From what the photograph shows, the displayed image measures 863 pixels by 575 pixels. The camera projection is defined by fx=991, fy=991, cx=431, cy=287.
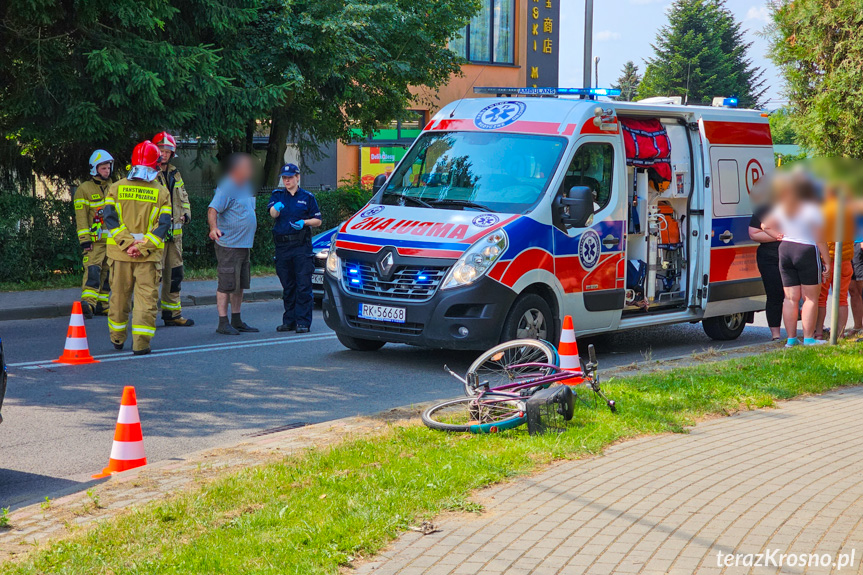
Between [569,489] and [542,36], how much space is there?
107 feet

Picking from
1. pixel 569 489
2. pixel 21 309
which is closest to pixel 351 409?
pixel 569 489

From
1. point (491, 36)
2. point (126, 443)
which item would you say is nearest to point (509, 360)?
point (126, 443)

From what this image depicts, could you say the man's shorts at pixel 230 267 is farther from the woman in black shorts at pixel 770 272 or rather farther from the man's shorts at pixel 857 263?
the man's shorts at pixel 857 263

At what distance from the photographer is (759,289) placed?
11.8 meters

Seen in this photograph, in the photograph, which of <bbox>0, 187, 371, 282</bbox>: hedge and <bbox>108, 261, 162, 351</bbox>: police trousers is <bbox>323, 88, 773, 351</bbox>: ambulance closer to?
<bbox>108, 261, 162, 351</bbox>: police trousers

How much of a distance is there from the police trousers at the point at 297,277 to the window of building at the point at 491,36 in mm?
24161

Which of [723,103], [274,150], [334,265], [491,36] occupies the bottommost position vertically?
[334,265]

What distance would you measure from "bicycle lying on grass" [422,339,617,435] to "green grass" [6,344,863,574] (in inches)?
4.6

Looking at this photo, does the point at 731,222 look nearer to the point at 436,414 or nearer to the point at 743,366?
the point at 743,366

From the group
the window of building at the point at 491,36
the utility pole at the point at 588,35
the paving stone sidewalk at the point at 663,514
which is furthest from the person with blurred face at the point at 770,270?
the window of building at the point at 491,36

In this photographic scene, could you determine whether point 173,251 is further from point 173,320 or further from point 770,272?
point 770,272

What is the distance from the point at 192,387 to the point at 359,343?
2.11 meters

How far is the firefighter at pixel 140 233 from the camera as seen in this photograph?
980cm

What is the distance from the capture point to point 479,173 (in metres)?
9.50
